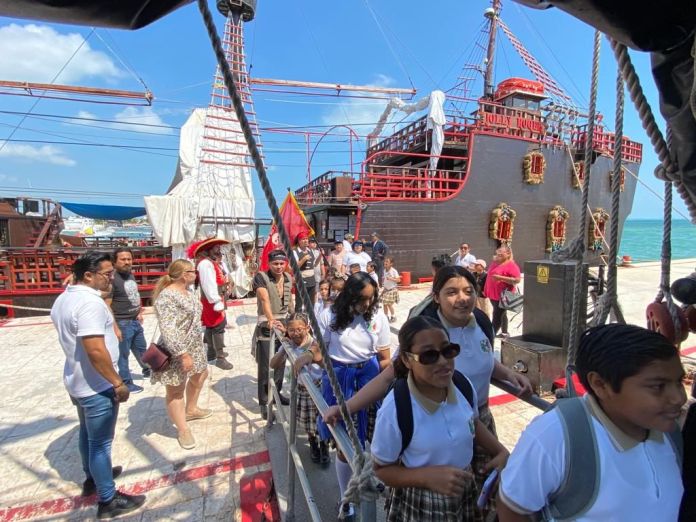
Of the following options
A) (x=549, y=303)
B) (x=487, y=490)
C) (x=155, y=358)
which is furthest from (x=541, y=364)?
(x=155, y=358)

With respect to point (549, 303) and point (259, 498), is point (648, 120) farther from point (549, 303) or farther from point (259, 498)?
point (549, 303)

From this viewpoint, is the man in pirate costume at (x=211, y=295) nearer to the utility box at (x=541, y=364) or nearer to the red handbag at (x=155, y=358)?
the red handbag at (x=155, y=358)

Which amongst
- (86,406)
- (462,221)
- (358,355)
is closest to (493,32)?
(462,221)

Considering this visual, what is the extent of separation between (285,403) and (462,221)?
10.5m

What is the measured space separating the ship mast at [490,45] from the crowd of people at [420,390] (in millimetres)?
16113

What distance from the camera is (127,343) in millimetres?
4477

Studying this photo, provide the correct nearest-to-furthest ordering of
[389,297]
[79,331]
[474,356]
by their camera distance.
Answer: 1. [474,356]
2. [79,331]
3. [389,297]

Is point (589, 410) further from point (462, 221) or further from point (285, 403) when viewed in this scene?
point (462, 221)

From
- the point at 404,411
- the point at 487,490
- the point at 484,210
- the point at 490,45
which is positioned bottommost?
the point at 487,490

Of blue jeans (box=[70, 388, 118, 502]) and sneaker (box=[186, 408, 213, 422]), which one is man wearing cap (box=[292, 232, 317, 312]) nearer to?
sneaker (box=[186, 408, 213, 422])

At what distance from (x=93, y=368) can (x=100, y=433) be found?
1.42 ft

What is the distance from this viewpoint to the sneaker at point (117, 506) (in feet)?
7.70

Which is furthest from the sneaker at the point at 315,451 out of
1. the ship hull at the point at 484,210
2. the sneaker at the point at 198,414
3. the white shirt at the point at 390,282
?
the ship hull at the point at 484,210

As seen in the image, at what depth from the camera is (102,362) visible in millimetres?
2219
